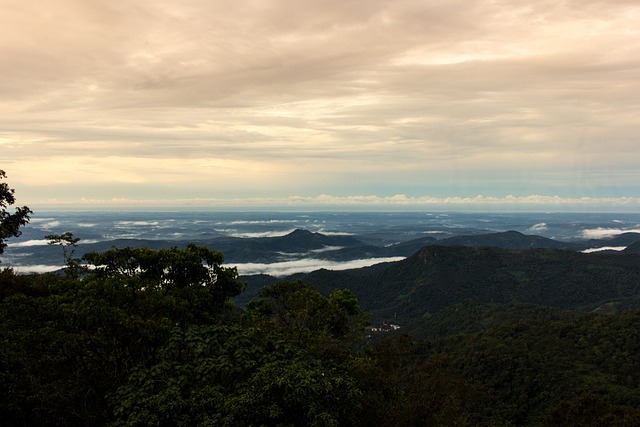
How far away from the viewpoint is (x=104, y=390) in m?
17.3

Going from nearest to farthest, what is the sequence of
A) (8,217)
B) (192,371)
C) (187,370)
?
(187,370), (192,371), (8,217)

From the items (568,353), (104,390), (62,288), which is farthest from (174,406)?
(568,353)

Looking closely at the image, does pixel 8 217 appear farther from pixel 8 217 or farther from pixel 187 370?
pixel 187 370

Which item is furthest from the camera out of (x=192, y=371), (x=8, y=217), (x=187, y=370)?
(x=8, y=217)

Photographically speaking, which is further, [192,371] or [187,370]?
[192,371]

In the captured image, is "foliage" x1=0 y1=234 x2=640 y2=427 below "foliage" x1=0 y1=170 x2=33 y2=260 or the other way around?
below

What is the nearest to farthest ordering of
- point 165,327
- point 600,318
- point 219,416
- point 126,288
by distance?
point 219,416, point 165,327, point 126,288, point 600,318

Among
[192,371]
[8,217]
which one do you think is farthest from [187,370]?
[8,217]

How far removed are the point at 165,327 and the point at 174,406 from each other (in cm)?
705

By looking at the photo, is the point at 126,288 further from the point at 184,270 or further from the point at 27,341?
the point at 184,270

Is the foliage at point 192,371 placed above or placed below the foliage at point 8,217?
below

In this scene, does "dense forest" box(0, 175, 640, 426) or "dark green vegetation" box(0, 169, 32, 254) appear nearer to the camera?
"dense forest" box(0, 175, 640, 426)

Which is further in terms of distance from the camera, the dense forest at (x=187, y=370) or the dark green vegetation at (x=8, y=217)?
the dark green vegetation at (x=8, y=217)

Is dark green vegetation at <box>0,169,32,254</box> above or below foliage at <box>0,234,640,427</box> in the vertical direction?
above
